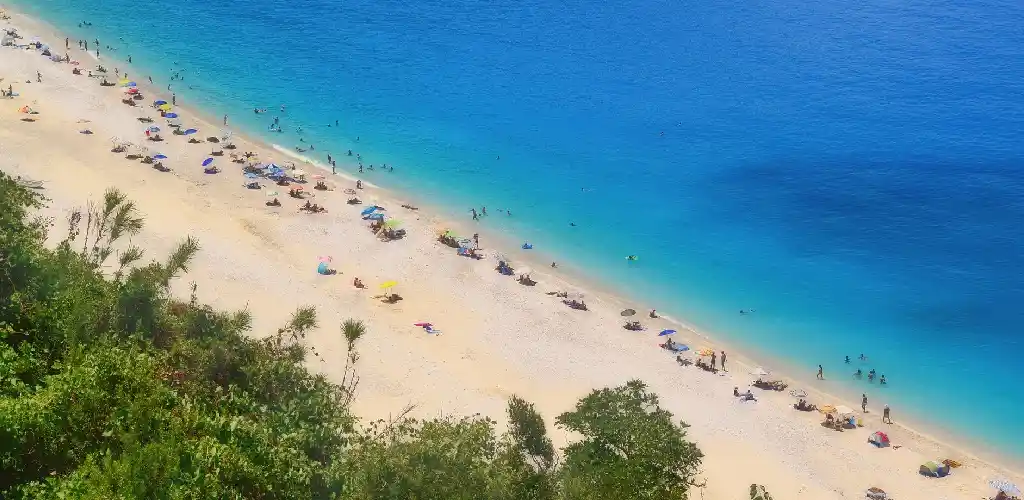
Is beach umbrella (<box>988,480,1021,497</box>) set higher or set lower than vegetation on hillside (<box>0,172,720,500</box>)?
lower

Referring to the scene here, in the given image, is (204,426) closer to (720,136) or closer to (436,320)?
(436,320)

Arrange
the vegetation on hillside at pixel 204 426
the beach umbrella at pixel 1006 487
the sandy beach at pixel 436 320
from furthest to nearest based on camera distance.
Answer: the sandy beach at pixel 436 320, the beach umbrella at pixel 1006 487, the vegetation on hillside at pixel 204 426

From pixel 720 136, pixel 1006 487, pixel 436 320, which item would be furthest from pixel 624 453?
pixel 720 136

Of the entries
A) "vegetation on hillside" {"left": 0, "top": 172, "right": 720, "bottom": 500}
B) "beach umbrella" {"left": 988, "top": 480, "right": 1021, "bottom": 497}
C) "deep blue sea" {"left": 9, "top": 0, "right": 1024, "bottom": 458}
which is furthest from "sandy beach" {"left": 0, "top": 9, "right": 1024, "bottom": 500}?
"vegetation on hillside" {"left": 0, "top": 172, "right": 720, "bottom": 500}

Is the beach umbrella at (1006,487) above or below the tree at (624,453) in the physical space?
below

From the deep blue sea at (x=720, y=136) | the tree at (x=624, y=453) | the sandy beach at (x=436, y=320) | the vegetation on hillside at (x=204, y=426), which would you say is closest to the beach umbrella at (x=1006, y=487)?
the sandy beach at (x=436, y=320)

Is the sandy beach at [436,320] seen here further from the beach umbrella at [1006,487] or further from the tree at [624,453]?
the tree at [624,453]

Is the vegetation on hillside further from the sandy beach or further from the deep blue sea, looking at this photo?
the deep blue sea
